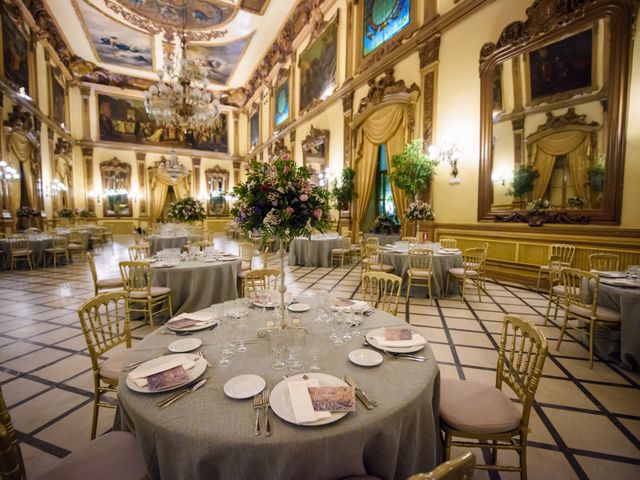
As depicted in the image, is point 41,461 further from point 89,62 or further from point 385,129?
point 89,62

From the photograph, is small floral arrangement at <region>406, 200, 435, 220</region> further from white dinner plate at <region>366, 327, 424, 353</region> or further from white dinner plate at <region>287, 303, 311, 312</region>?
white dinner plate at <region>366, 327, 424, 353</region>

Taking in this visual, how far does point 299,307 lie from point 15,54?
1317cm

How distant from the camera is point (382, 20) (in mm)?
8133

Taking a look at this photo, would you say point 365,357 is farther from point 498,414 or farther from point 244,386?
point 498,414

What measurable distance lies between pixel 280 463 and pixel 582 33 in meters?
6.77

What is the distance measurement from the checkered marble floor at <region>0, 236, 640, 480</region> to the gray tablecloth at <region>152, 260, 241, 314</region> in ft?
1.82

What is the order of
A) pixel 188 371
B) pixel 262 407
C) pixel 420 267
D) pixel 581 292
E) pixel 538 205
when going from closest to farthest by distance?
pixel 262 407, pixel 188 371, pixel 581 292, pixel 420 267, pixel 538 205

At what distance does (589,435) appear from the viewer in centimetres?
201

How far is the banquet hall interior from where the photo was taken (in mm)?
1183

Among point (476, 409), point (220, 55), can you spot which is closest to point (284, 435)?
point (476, 409)

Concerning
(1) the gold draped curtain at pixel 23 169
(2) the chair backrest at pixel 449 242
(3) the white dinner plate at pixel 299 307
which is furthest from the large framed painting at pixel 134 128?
(3) the white dinner plate at pixel 299 307

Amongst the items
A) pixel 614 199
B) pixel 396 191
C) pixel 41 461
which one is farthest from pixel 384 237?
pixel 41 461

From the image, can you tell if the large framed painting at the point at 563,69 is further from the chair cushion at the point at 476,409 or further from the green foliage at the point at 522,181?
the chair cushion at the point at 476,409

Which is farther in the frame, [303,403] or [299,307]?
[299,307]
